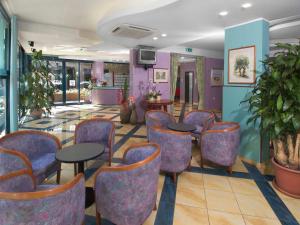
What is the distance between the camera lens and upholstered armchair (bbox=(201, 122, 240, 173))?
323 centimetres

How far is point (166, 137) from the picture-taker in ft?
9.73

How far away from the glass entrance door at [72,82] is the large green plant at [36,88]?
17.3 ft

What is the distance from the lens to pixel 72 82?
12703mm

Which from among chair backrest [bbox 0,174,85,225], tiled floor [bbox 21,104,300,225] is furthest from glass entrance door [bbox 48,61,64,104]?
chair backrest [bbox 0,174,85,225]

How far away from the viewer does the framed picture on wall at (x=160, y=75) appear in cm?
745

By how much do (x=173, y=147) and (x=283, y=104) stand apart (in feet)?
4.89

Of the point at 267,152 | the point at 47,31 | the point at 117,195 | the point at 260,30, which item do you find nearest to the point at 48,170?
the point at 117,195

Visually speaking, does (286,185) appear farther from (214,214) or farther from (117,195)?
(117,195)

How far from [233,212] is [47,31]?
5816 mm

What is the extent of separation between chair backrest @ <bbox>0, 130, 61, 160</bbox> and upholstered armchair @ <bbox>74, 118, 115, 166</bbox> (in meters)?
0.47

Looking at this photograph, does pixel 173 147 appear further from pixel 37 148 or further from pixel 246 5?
pixel 246 5

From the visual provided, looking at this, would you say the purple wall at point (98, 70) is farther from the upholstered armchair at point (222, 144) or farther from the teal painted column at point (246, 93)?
the upholstered armchair at point (222, 144)

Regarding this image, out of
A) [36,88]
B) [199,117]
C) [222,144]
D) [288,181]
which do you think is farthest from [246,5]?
[36,88]

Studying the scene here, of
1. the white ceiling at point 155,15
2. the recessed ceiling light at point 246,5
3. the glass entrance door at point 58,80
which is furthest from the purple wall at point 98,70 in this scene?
the recessed ceiling light at point 246,5
